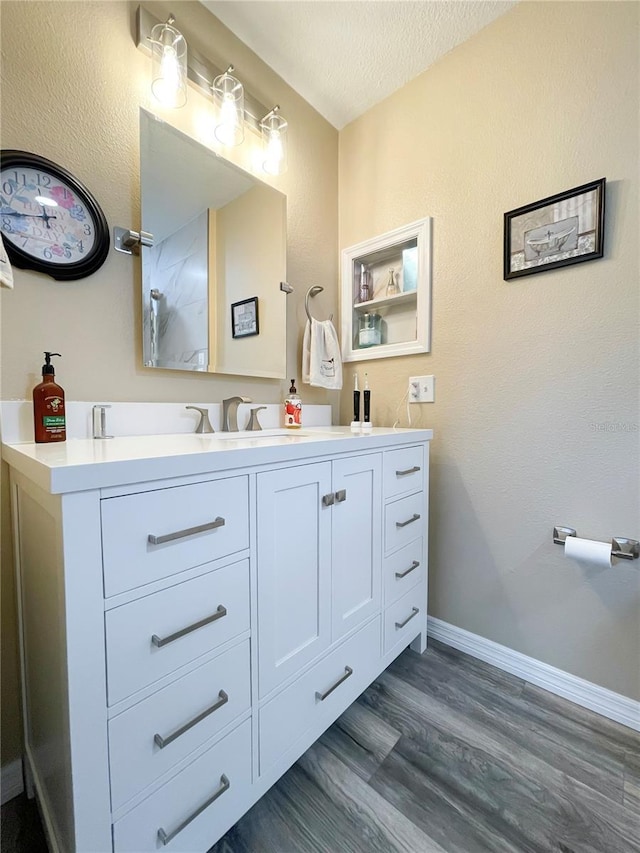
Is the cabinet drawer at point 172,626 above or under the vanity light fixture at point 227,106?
under

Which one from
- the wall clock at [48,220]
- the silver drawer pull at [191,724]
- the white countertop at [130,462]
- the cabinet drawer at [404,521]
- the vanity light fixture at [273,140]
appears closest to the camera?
the white countertop at [130,462]

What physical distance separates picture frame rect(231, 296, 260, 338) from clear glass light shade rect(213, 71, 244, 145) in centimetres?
58

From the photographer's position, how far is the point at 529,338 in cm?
126

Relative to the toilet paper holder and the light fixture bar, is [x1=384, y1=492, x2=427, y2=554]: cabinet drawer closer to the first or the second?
the toilet paper holder

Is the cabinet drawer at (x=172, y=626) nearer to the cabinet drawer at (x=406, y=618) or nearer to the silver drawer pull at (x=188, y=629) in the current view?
Answer: the silver drawer pull at (x=188, y=629)

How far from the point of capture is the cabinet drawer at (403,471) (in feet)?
3.81

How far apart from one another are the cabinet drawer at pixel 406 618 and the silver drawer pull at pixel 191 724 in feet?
2.13

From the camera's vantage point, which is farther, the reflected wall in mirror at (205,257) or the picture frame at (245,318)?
the picture frame at (245,318)

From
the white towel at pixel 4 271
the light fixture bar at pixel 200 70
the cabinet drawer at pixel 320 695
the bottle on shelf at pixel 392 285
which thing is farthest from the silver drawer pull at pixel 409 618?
the light fixture bar at pixel 200 70

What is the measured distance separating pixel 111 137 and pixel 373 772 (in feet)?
6.46

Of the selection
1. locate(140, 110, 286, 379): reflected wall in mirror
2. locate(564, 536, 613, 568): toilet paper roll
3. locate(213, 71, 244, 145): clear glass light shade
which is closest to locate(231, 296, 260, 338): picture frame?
locate(140, 110, 286, 379): reflected wall in mirror

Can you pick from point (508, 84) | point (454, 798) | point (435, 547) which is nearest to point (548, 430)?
point (435, 547)

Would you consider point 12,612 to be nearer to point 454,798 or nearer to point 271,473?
point 271,473

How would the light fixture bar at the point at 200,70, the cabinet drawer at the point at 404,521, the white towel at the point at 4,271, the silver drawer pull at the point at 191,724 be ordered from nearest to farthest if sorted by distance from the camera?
the silver drawer pull at the point at 191,724 < the white towel at the point at 4,271 < the light fixture bar at the point at 200,70 < the cabinet drawer at the point at 404,521
